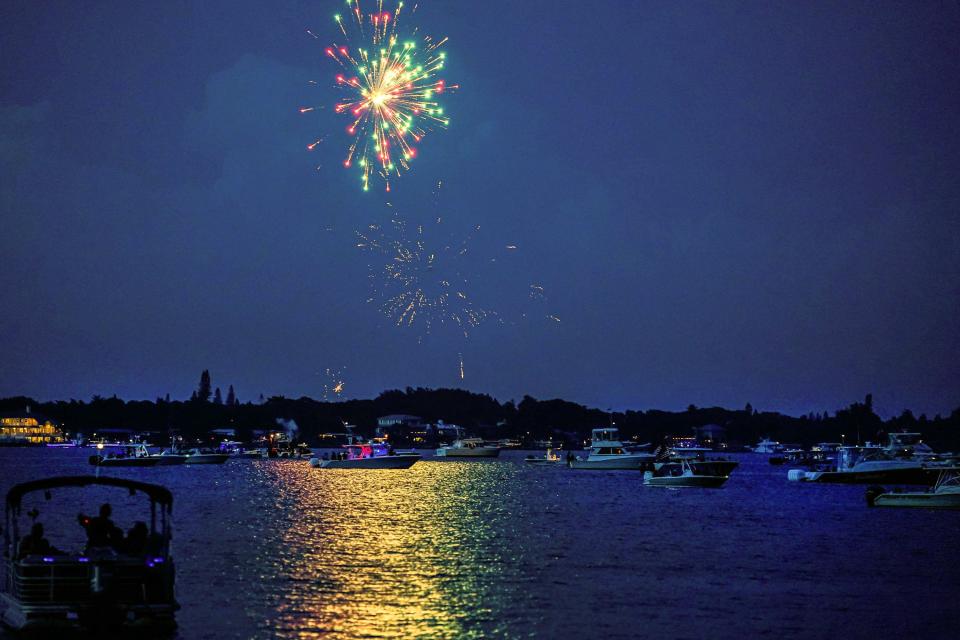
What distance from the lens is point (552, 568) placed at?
149 feet

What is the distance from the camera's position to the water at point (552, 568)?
1272 inches

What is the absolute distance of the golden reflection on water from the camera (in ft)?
104

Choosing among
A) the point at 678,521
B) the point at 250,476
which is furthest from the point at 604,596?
the point at 250,476

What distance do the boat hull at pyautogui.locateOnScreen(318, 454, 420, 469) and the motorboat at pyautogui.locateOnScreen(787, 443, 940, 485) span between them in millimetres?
55204

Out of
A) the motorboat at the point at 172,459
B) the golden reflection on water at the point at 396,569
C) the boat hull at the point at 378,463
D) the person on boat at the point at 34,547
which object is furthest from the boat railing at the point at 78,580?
the motorboat at the point at 172,459

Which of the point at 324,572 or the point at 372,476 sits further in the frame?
the point at 372,476

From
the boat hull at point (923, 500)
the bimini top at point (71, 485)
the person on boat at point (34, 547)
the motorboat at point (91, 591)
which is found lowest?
the boat hull at point (923, 500)

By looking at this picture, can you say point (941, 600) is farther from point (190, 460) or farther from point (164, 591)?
point (190, 460)

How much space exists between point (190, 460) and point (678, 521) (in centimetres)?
13509

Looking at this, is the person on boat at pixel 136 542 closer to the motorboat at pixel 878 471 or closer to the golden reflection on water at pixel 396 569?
the golden reflection on water at pixel 396 569

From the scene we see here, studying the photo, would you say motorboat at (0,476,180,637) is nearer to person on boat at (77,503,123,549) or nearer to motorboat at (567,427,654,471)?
person on boat at (77,503,123,549)

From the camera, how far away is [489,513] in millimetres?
76562

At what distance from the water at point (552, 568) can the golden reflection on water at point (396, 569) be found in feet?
0.43

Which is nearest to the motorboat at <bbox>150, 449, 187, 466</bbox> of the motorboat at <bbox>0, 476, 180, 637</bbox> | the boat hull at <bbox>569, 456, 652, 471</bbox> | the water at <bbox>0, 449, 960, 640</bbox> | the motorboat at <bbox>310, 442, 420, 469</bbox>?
the motorboat at <bbox>310, 442, 420, 469</bbox>
